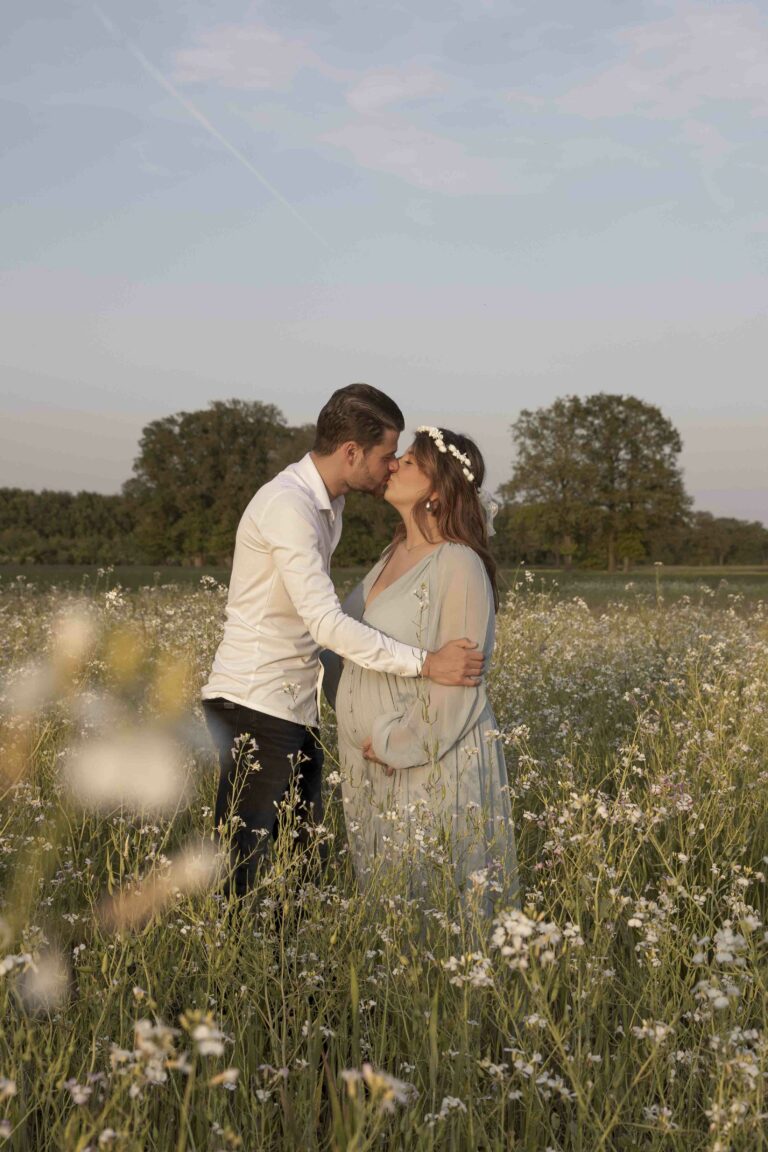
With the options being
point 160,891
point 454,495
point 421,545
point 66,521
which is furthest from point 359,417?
point 66,521

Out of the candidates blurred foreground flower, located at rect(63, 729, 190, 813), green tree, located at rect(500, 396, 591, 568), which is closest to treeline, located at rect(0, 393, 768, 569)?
green tree, located at rect(500, 396, 591, 568)

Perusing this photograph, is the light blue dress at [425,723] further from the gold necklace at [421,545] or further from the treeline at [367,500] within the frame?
the treeline at [367,500]

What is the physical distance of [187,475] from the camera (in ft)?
245

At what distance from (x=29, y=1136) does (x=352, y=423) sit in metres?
3.11

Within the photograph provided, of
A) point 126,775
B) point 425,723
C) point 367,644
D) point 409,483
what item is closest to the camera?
point 367,644

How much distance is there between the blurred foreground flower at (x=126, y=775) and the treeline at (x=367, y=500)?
51.5 metres

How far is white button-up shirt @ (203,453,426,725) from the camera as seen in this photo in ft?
13.5

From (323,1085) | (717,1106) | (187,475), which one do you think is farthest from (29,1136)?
(187,475)

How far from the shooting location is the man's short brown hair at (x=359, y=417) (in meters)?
4.53

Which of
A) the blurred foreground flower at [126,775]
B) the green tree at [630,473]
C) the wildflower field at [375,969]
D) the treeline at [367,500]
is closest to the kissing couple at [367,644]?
the wildflower field at [375,969]

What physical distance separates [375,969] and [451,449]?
2355 mm

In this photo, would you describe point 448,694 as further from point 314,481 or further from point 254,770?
point 314,481

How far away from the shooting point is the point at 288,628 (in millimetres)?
4523

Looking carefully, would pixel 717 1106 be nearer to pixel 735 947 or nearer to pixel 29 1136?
pixel 735 947
